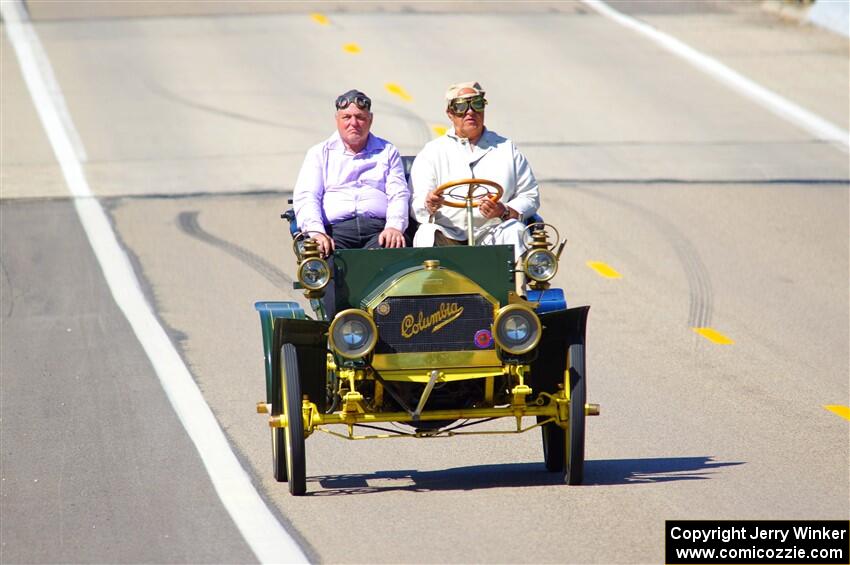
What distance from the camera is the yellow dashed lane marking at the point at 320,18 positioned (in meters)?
28.7

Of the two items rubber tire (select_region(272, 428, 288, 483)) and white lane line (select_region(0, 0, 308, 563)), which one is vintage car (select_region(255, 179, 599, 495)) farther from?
white lane line (select_region(0, 0, 308, 563))

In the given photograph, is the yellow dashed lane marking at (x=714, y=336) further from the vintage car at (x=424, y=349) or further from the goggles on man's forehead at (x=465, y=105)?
the vintage car at (x=424, y=349)

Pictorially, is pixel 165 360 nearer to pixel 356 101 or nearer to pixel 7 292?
pixel 7 292

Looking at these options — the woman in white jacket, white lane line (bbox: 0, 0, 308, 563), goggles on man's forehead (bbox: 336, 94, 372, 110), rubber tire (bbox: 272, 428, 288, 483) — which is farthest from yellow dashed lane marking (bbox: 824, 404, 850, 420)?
white lane line (bbox: 0, 0, 308, 563)

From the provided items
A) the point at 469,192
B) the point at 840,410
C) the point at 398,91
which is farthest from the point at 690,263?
the point at 398,91

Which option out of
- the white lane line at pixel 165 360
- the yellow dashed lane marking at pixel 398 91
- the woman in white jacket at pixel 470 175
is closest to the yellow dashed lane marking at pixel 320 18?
the yellow dashed lane marking at pixel 398 91

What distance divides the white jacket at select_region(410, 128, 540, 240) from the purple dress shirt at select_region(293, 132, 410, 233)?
0.17 m

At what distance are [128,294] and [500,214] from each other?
596 cm

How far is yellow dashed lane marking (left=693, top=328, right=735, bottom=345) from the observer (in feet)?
42.7

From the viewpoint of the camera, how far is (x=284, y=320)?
27.6ft

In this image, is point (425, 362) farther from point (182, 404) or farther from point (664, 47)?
point (664, 47)

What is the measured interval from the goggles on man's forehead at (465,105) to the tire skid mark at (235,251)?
5.34 m

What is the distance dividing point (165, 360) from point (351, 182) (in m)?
2.99

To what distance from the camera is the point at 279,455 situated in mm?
8719
